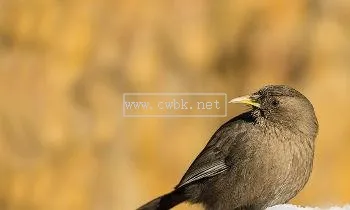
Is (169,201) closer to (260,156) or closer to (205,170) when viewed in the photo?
(205,170)

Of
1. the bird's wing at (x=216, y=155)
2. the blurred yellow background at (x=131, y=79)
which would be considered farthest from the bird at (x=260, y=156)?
the blurred yellow background at (x=131, y=79)

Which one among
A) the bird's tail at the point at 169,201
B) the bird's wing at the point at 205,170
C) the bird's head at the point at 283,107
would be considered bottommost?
Answer: the bird's tail at the point at 169,201

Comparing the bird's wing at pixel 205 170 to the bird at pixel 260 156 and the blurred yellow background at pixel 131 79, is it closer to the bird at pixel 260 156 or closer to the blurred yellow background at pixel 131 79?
the bird at pixel 260 156

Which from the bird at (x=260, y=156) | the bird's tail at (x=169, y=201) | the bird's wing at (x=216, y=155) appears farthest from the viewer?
the bird's tail at (x=169, y=201)

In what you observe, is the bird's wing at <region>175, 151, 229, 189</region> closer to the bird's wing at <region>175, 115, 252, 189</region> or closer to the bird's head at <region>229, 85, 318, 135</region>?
the bird's wing at <region>175, 115, 252, 189</region>

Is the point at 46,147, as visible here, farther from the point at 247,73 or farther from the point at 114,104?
the point at 247,73
